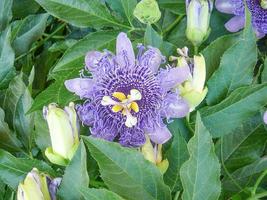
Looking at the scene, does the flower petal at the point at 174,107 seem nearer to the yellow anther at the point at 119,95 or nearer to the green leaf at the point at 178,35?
the yellow anther at the point at 119,95

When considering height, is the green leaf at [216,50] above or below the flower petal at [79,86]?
above

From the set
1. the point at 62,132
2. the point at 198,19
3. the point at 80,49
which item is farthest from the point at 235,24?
the point at 62,132

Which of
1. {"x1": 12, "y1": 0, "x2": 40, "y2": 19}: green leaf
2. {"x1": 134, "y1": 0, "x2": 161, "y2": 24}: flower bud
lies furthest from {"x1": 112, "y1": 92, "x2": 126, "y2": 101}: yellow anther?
{"x1": 12, "y1": 0, "x2": 40, "y2": 19}: green leaf

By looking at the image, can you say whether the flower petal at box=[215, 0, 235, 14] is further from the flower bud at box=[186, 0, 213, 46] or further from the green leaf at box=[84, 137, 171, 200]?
the green leaf at box=[84, 137, 171, 200]

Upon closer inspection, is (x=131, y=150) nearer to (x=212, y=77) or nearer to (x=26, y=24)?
(x=212, y=77)

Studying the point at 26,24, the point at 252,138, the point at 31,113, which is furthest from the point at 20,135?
the point at 252,138

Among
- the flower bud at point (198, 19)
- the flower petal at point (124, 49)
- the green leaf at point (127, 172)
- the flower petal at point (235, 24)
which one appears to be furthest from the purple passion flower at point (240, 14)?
the green leaf at point (127, 172)

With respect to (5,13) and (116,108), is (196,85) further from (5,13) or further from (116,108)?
(5,13)
